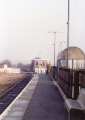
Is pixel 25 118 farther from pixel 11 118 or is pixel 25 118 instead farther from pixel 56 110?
pixel 56 110

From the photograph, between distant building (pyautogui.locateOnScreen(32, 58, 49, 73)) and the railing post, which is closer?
the railing post

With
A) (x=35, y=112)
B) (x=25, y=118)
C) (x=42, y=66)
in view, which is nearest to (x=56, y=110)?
(x=35, y=112)

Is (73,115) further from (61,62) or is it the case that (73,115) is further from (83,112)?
(61,62)

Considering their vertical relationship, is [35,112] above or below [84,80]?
below

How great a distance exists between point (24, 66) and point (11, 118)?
168 metres

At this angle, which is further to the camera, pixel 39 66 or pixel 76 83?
pixel 39 66

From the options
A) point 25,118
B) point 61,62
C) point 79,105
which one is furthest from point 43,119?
point 61,62

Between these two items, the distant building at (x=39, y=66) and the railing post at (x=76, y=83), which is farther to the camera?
the distant building at (x=39, y=66)

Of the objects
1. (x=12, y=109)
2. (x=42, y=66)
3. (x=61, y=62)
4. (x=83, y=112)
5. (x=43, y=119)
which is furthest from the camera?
(x=42, y=66)

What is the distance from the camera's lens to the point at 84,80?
18.4 metres

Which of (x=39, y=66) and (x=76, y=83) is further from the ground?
(x=39, y=66)

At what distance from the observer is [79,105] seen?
564 inches

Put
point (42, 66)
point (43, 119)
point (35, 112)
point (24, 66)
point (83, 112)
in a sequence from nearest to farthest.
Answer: point (83, 112), point (43, 119), point (35, 112), point (42, 66), point (24, 66)

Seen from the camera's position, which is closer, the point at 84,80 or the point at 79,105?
the point at 79,105
